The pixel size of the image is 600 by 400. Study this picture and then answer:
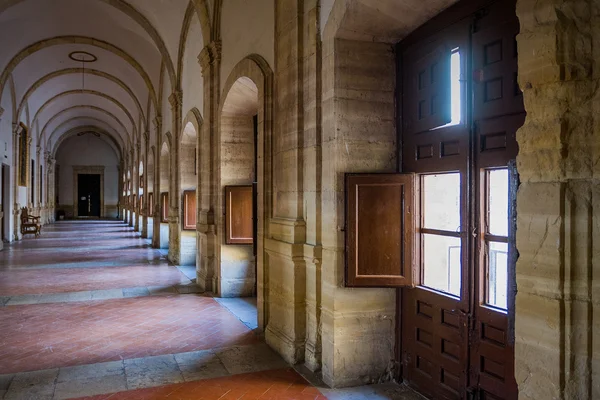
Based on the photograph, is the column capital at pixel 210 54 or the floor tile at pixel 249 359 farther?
the column capital at pixel 210 54

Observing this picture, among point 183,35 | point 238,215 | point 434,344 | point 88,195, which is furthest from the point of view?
point 88,195

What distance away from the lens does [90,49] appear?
16984mm

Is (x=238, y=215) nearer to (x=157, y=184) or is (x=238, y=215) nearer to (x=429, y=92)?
(x=429, y=92)

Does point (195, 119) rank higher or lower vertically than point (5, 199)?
higher

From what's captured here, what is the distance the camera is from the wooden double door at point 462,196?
11.2ft

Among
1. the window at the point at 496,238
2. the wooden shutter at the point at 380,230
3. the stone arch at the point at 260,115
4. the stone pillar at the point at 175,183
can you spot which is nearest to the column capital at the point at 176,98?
the stone pillar at the point at 175,183

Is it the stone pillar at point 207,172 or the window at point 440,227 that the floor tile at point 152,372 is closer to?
the window at point 440,227

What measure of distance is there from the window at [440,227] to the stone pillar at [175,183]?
8.65m

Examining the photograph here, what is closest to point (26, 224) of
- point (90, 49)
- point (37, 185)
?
point (90, 49)

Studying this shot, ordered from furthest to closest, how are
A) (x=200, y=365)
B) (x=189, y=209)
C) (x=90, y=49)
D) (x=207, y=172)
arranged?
(x=90, y=49) → (x=189, y=209) → (x=207, y=172) → (x=200, y=365)

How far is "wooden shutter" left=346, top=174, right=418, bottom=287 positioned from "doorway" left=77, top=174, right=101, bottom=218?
41.7m

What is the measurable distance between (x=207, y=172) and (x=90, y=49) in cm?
1081

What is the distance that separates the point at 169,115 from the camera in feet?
45.5

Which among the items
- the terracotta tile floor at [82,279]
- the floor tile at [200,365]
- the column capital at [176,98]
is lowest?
the floor tile at [200,365]
